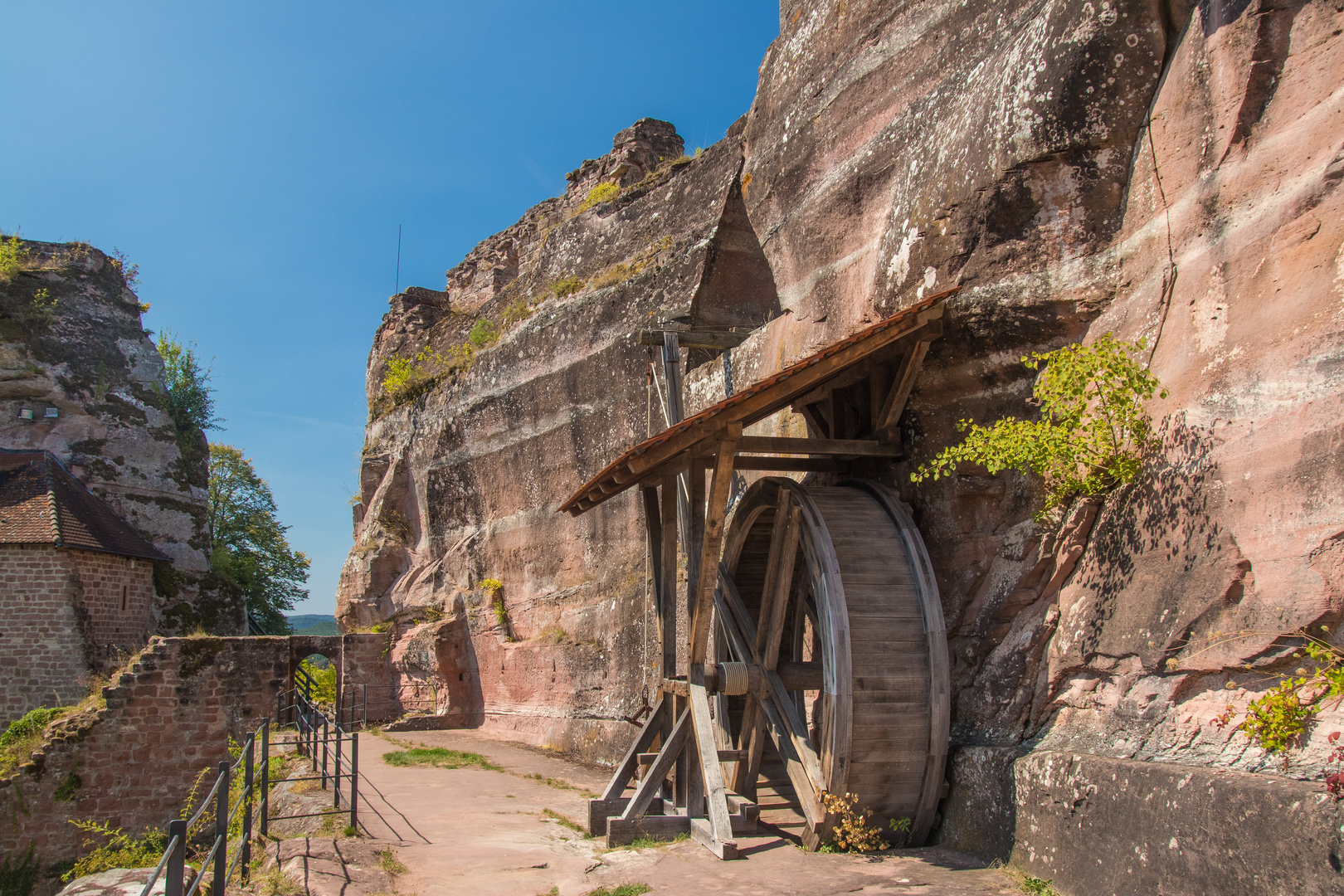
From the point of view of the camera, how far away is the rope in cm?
643

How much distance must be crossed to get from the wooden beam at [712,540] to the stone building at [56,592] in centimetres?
1481

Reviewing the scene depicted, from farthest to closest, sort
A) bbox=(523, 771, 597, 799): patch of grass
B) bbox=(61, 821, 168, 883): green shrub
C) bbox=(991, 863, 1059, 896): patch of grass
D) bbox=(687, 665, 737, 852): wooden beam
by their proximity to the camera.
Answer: bbox=(61, 821, 168, 883): green shrub, bbox=(523, 771, 597, 799): patch of grass, bbox=(687, 665, 737, 852): wooden beam, bbox=(991, 863, 1059, 896): patch of grass

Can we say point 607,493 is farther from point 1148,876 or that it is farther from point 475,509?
point 475,509

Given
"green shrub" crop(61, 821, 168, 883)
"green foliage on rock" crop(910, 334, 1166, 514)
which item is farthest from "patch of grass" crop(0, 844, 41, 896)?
"green foliage on rock" crop(910, 334, 1166, 514)

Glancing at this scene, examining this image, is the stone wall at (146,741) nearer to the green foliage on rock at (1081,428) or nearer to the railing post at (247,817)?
the railing post at (247,817)

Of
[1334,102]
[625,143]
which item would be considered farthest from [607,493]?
[625,143]

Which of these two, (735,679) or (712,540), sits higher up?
(712,540)

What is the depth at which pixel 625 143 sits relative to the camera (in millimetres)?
15203

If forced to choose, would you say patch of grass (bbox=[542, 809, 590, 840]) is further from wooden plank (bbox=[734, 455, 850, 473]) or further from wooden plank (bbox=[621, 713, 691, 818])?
wooden plank (bbox=[734, 455, 850, 473])

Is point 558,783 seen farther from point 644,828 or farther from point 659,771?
point 644,828

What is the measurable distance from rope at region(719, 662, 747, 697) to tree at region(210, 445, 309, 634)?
25.6 meters

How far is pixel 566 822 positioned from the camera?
24.4 feet

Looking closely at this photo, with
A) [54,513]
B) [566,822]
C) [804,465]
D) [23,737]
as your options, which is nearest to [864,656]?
[804,465]

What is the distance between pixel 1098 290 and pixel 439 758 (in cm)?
954
